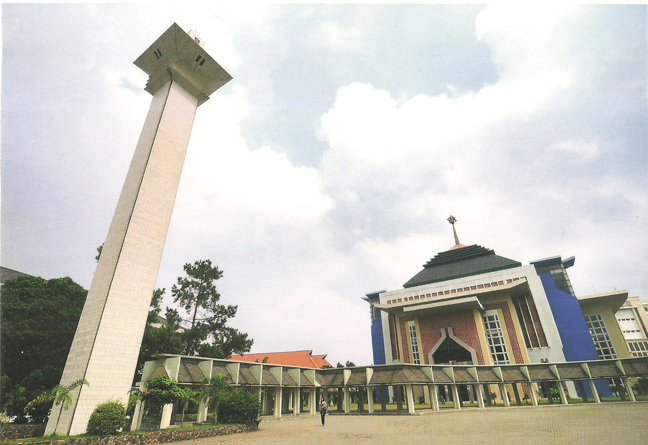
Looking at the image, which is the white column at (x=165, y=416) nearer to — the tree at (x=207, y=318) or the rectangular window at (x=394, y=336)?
the tree at (x=207, y=318)

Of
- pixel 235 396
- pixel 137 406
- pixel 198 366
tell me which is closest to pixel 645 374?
pixel 235 396

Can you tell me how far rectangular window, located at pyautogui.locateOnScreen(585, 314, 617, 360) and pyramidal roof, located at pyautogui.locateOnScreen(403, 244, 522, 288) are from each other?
42.4 feet

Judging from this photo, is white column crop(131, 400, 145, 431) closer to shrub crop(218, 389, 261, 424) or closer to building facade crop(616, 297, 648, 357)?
shrub crop(218, 389, 261, 424)

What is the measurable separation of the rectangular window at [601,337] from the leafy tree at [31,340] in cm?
5575

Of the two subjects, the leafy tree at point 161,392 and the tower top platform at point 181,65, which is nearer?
the leafy tree at point 161,392

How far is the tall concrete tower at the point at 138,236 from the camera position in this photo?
15.5 metres

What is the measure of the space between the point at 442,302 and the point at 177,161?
101ft

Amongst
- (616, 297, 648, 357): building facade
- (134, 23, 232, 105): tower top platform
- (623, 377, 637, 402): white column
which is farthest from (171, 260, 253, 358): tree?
(616, 297, 648, 357): building facade

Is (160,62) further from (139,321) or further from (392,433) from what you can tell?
(392,433)

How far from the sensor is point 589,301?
42344 millimetres

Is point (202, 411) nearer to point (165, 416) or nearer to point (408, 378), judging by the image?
point (165, 416)

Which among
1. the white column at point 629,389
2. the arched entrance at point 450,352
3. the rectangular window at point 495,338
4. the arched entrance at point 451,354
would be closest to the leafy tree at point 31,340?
the arched entrance at point 450,352

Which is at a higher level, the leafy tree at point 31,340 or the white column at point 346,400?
the leafy tree at point 31,340

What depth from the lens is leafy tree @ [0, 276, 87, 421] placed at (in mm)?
21047
